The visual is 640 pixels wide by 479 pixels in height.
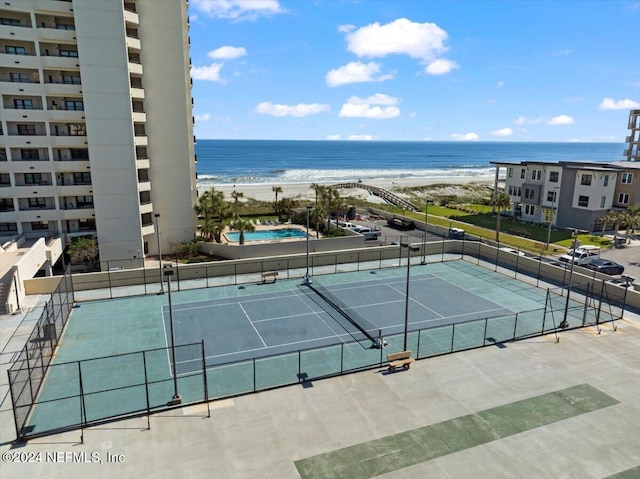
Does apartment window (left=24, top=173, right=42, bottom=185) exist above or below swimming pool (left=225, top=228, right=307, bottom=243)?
above

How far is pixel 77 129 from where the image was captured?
135 feet

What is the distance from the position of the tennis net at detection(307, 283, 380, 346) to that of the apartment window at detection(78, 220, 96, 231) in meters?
24.3

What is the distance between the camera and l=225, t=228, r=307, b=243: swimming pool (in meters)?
49.2

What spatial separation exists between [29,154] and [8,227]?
23.1 ft

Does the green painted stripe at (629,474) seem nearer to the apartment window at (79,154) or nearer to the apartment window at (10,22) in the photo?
the apartment window at (79,154)

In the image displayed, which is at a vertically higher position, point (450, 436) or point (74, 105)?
point (74, 105)

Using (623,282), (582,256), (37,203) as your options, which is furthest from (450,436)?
(37,203)

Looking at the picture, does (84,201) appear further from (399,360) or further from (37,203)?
(399,360)

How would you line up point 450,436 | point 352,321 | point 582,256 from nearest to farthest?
point 450,436, point 352,321, point 582,256

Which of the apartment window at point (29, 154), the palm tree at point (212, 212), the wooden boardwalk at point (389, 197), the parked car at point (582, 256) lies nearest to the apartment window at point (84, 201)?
the apartment window at point (29, 154)

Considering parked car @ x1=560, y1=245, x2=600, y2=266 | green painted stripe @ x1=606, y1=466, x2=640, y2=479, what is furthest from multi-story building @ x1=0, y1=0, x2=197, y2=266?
parked car @ x1=560, y1=245, x2=600, y2=266

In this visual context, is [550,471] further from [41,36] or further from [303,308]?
[41,36]

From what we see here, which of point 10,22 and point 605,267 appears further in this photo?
point 10,22

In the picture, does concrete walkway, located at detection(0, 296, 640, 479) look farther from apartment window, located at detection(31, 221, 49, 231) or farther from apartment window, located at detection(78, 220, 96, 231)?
apartment window, located at detection(31, 221, 49, 231)
